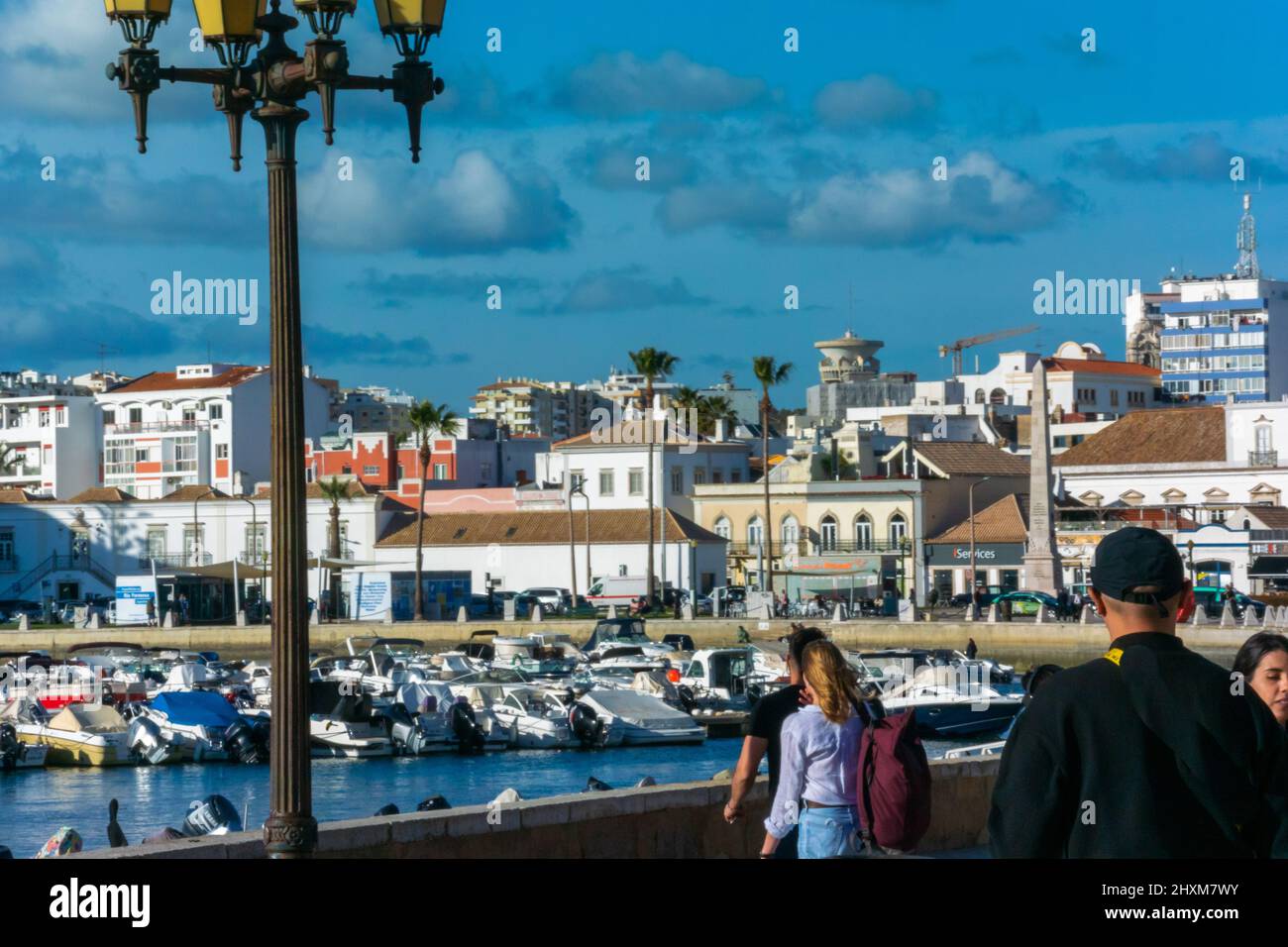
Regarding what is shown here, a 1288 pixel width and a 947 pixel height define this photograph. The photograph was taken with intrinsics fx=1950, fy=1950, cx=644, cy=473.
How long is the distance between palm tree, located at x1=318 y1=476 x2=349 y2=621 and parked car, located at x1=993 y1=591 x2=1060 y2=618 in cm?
2659

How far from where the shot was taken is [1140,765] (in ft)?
13.8

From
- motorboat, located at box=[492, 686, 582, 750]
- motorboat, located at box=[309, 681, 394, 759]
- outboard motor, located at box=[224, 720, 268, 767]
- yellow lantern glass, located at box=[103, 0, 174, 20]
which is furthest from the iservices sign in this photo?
yellow lantern glass, located at box=[103, 0, 174, 20]

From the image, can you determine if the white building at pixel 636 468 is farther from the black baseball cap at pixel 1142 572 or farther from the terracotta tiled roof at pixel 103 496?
the black baseball cap at pixel 1142 572

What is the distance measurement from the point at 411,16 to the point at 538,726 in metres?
33.7

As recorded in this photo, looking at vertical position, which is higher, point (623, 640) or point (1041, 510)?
point (1041, 510)

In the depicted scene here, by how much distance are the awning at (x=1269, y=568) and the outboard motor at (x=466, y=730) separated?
37.7 metres

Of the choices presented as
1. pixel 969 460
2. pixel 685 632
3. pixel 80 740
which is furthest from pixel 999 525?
pixel 80 740

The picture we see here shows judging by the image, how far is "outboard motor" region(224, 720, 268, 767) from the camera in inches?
1528

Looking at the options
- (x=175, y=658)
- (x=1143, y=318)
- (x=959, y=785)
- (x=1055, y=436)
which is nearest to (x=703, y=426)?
(x=1055, y=436)

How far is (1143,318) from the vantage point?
533 feet

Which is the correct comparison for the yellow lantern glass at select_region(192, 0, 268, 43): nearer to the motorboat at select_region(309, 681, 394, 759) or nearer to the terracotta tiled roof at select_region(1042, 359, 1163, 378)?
the motorboat at select_region(309, 681, 394, 759)

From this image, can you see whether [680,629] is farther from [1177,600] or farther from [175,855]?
[1177,600]

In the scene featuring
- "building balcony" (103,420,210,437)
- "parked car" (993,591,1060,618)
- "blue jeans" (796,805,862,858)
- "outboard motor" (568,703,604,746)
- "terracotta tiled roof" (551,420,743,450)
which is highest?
"building balcony" (103,420,210,437)

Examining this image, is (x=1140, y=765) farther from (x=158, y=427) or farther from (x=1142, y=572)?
(x=158, y=427)
